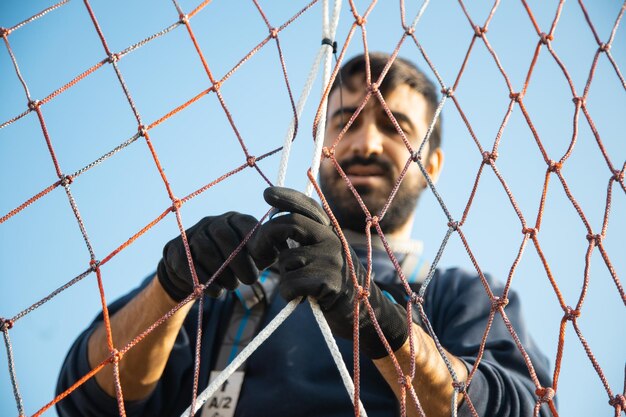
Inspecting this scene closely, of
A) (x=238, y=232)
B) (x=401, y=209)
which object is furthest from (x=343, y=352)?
(x=401, y=209)

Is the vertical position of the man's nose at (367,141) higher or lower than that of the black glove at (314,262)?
higher

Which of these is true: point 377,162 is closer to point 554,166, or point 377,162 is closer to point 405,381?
point 554,166

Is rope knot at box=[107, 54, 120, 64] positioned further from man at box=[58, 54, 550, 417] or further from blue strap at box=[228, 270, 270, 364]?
blue strap at box=[228, 270, 270, 364]

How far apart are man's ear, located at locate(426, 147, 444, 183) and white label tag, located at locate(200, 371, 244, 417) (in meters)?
0.79

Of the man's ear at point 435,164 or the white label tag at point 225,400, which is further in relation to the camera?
the man's ear at point 435,164

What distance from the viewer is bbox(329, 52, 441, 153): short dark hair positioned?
5.63 ft

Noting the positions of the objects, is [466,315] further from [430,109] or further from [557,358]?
[430,109]

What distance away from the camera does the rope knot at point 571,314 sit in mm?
1090

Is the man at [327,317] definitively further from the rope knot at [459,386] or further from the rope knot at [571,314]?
the rope knot at [571,314]

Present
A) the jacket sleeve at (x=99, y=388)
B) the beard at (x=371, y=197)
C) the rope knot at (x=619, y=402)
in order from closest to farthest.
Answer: the rope knot at (x=619, y=402) < the jacket sleeve at (x=99, y=388) < the beard at (x=371, y=197)

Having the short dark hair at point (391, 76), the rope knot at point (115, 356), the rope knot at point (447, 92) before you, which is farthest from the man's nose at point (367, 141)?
the rope knot at point (115, 356)

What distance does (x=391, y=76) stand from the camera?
5.63 ft

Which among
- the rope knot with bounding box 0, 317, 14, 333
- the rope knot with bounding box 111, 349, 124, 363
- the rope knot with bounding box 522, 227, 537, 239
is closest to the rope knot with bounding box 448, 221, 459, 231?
the rope knot with bounding box 522, 227, 537, 239

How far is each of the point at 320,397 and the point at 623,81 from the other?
0.78m
